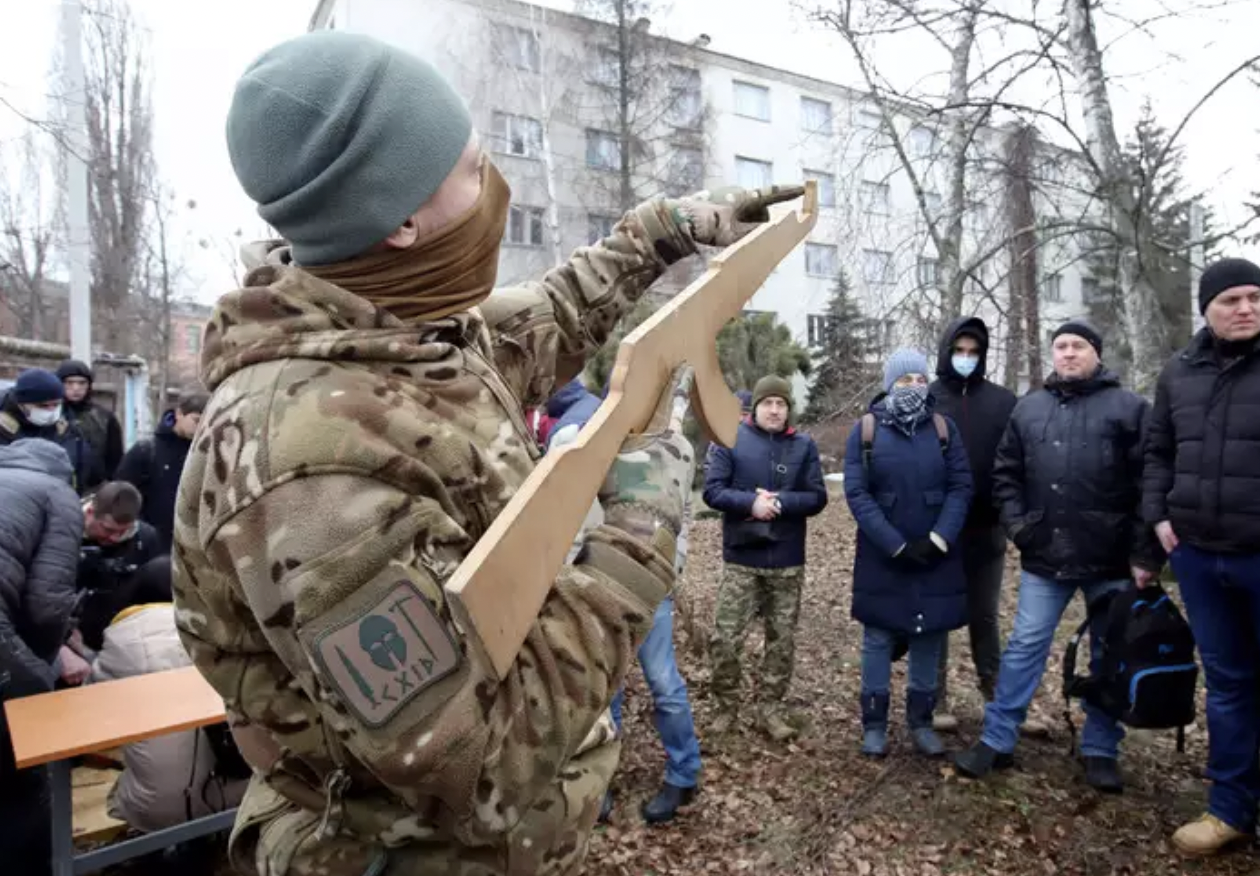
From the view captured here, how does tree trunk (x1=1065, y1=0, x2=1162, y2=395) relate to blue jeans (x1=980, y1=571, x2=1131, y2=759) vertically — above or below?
above

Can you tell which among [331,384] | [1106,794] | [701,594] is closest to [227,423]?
[331,384]

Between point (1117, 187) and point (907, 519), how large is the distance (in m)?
3.65

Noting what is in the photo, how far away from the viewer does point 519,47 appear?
20109 mm

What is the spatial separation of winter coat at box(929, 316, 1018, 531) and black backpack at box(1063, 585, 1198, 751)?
889 millimetres

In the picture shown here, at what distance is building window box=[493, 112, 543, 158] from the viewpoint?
20.2 m

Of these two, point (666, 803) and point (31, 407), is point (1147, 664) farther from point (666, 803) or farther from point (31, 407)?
point (31, 407)

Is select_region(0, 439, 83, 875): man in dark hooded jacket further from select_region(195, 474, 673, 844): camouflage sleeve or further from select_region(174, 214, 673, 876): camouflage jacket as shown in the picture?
select_region(195, 474, 673, 844): camouflage sleeve

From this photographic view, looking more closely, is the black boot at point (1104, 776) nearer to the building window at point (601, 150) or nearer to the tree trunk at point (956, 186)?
the tree trunk at point (956, 186)

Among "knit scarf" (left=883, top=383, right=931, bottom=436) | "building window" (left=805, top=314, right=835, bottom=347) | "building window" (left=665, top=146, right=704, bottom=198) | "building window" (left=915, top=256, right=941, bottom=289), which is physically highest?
"building window" (left=665, top=146, right=704, bottom=198)

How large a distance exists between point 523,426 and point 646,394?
0.19 metres

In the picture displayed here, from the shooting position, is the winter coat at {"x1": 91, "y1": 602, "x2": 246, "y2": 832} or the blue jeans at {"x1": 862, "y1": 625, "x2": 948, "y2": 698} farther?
the blue jeans at {"x1": 862, "y1": 625, "x2": 948, "y2": 698}

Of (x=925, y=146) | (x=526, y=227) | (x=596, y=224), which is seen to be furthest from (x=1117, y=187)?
(x=526, y=227)

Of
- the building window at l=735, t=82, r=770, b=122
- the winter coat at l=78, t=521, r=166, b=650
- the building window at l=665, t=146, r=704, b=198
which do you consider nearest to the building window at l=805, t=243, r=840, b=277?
the building window at l=735, t=82, r=770, b=122

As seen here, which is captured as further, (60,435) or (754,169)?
(754,169)
